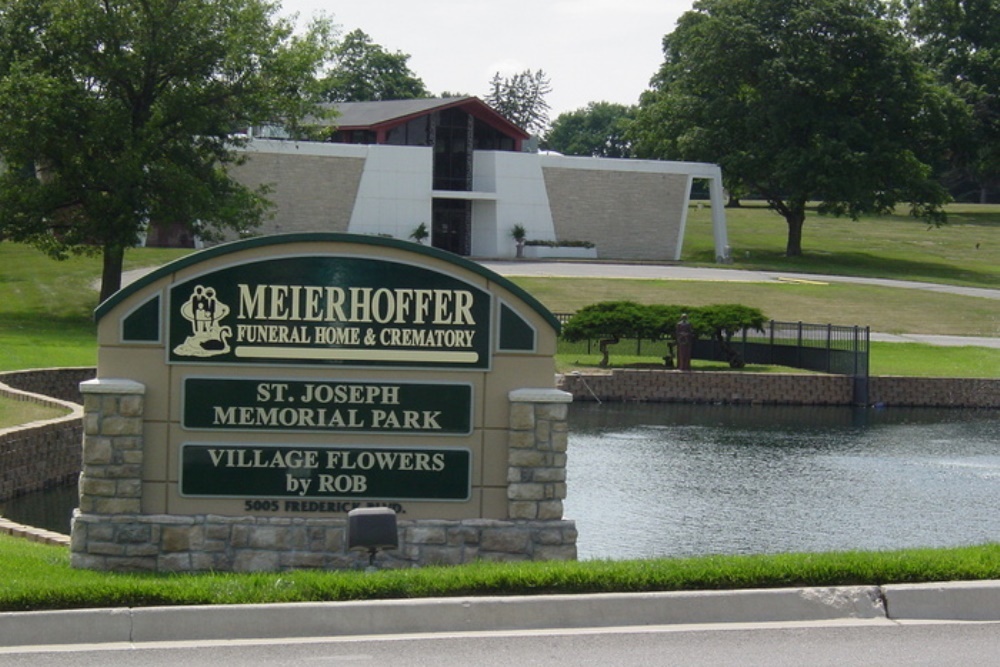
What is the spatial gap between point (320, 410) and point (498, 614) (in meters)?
3.54

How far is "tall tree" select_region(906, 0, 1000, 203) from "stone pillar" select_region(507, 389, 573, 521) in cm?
6420

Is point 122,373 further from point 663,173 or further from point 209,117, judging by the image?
point 663,173

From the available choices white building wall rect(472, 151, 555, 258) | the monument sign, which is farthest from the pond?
white building wall rect(472, 151, 555, 258)

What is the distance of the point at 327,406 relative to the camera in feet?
38.8

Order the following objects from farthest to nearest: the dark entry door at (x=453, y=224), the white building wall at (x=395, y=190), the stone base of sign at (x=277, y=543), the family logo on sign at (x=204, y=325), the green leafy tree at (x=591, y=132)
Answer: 1. the green leafy tree at (x=591, y=132)
2. the dark entry door at (x=453, y=224)
3. the white building wall at (x=395, y=190)
4. the family logo on sign at (x=204, y=325)
5. the stone base of sign at (x=277, y=543)

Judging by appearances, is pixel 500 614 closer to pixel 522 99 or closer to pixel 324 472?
pixel 324 472

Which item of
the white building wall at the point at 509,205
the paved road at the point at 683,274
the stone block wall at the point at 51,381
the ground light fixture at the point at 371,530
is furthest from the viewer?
the white building wall at the point at 509,205

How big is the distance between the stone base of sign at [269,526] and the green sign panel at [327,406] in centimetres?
48

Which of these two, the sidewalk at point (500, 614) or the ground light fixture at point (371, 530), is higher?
the ground light fixture at point (371, 530)

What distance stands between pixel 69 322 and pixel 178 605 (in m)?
33.9

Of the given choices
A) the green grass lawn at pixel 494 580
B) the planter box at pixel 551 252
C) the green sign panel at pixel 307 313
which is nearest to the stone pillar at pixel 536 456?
the green sign panel at pixel 307 313

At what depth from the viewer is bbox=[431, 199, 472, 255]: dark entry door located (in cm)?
6650

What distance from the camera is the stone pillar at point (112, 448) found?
1144cm

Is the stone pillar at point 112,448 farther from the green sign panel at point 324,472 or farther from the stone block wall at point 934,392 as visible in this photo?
the stone block wall at point 934,392
